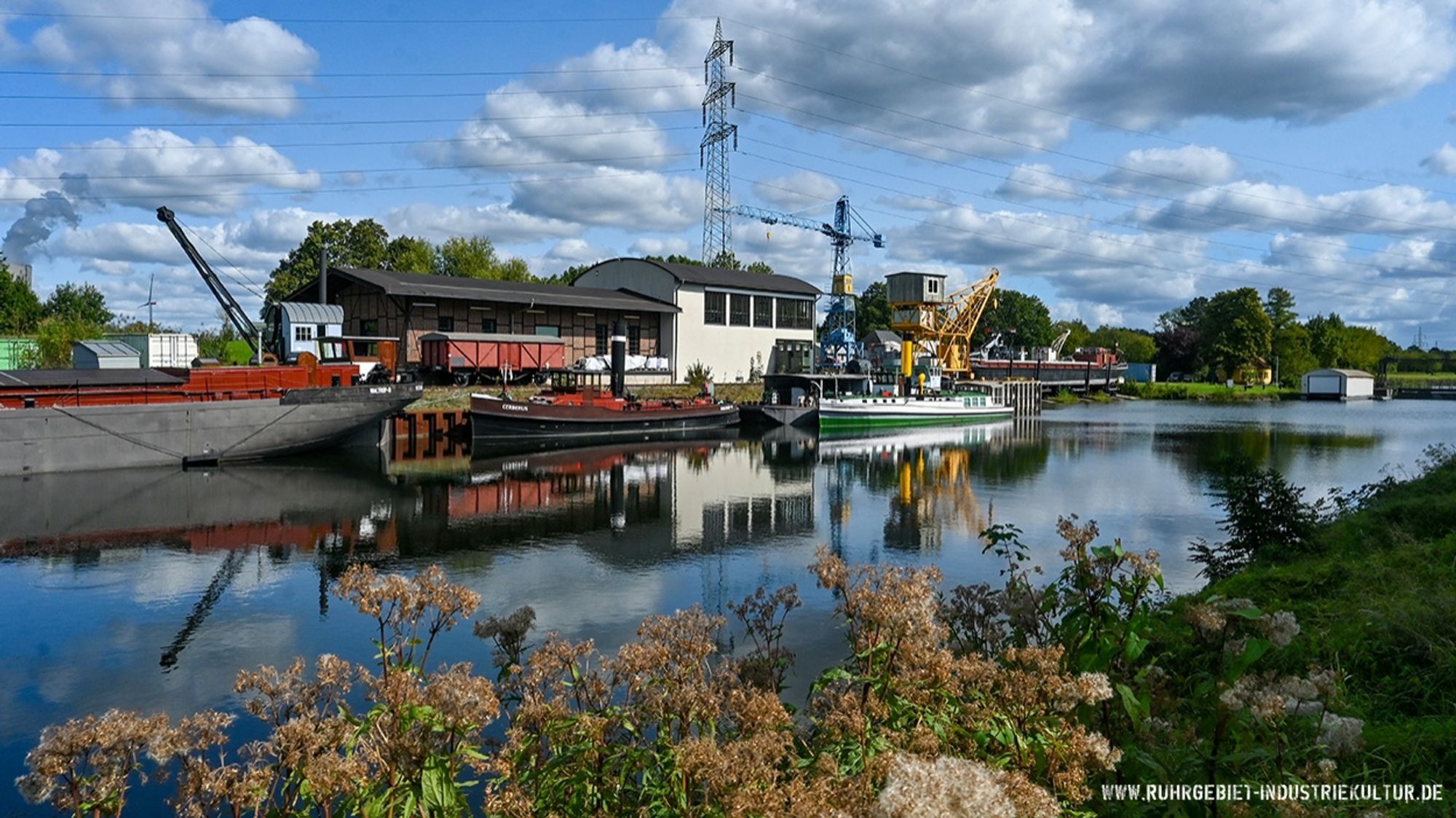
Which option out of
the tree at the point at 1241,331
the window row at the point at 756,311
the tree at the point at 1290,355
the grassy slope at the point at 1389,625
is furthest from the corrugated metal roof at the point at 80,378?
the tree at the point at 1290,355

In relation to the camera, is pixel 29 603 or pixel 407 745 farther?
pixel 29 603

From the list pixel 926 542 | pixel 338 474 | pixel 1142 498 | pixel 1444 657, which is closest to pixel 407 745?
pixel 1444 657

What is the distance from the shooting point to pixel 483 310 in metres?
45.5

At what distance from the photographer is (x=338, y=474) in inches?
1006

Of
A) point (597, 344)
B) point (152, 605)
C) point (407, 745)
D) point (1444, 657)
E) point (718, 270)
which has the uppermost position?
point (718, 270)

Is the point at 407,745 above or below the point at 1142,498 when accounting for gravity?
above

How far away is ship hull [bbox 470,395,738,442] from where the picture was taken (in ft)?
108

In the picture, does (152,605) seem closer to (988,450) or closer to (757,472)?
(757,472)

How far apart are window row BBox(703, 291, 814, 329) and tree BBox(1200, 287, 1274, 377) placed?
56794mm

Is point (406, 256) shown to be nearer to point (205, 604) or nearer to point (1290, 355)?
point (205, 604)

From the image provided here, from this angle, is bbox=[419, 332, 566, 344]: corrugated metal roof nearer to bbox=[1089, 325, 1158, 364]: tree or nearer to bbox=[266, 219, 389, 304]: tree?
bbox=[266, 219, 389, 304]: tree

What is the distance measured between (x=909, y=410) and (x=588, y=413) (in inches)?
782

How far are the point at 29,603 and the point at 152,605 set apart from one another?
1.65 meters

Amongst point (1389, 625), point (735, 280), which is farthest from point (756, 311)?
point (1389, 625)
